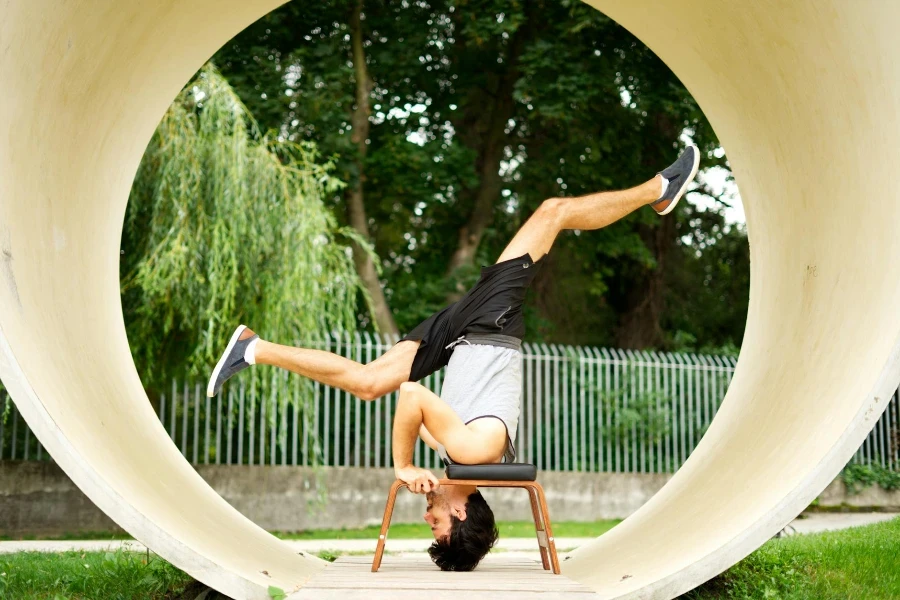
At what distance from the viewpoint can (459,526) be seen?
3.81 metres

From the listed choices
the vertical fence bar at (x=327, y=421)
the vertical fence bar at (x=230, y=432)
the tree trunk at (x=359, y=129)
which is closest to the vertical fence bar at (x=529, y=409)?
the vertical fence bar at (x=327, y=421)

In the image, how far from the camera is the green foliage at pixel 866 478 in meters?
10.9

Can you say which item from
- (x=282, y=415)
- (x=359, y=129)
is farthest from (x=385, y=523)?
(x=359, y=129)

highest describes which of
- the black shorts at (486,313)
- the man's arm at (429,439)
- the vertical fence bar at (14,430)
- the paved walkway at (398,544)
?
the black shorts at (486,313)

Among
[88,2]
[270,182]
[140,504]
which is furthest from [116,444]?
[270,182]

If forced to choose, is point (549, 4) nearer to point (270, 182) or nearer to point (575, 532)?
point (270, 182)

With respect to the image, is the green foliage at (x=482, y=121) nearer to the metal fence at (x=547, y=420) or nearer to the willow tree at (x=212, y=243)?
the metal fence at (x=547, y=420)

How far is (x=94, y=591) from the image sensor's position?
4.05m

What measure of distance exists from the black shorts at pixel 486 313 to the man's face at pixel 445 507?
0.65 m

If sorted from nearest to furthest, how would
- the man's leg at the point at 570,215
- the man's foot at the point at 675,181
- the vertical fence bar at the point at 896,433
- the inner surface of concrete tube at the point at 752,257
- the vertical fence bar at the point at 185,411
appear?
the inner surface of concrete tube at the point at 752,257
the man's leg at the point at 570,215
the man's foot at the point at 675,181
the vertical fence bar at the point at 185,411
the vertical fence bar at the point at 896,433

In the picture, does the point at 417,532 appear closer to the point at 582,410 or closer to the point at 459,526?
the point at 582,410

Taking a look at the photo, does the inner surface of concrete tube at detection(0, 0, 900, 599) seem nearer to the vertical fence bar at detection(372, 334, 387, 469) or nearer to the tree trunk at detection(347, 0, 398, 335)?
the vertical fence bar at detection(372, 334, 387, 469)

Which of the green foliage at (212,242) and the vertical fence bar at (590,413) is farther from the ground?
the green foliage at (212,242)

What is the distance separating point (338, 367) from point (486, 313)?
0.71 metres
